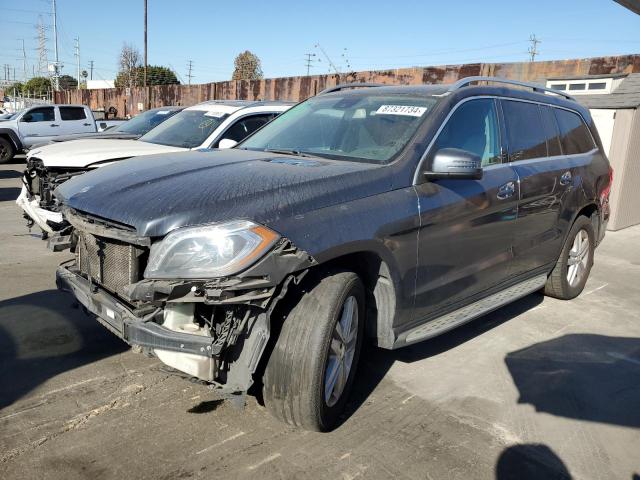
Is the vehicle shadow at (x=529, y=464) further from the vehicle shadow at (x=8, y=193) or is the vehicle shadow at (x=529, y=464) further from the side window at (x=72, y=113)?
the side window at (x=72, y=113)

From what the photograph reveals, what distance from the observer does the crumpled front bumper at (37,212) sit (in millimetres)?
5645

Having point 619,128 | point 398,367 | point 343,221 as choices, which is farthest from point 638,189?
point 343,221

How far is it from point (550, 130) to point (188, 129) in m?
4.58

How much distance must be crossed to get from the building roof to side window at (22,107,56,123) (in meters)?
16.4

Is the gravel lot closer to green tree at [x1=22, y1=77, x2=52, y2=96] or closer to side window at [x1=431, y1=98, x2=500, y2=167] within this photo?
side window at [x1=431, y1=98, x2=500, y2=167]

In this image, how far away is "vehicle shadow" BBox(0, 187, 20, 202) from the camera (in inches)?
416

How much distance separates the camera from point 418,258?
3398 mm

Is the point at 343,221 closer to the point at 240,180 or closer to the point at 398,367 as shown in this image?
the point at 240,180

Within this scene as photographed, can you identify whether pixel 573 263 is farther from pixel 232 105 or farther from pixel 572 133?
pixel 232 105

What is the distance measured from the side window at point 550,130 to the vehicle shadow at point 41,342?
150 inches

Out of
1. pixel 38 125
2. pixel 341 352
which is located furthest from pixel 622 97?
pixel 38 125

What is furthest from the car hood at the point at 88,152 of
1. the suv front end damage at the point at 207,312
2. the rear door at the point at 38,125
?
the rear door at the point at 38,125

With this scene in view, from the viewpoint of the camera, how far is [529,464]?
116 inches

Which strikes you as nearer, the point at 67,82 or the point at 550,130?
the point at 550,130
